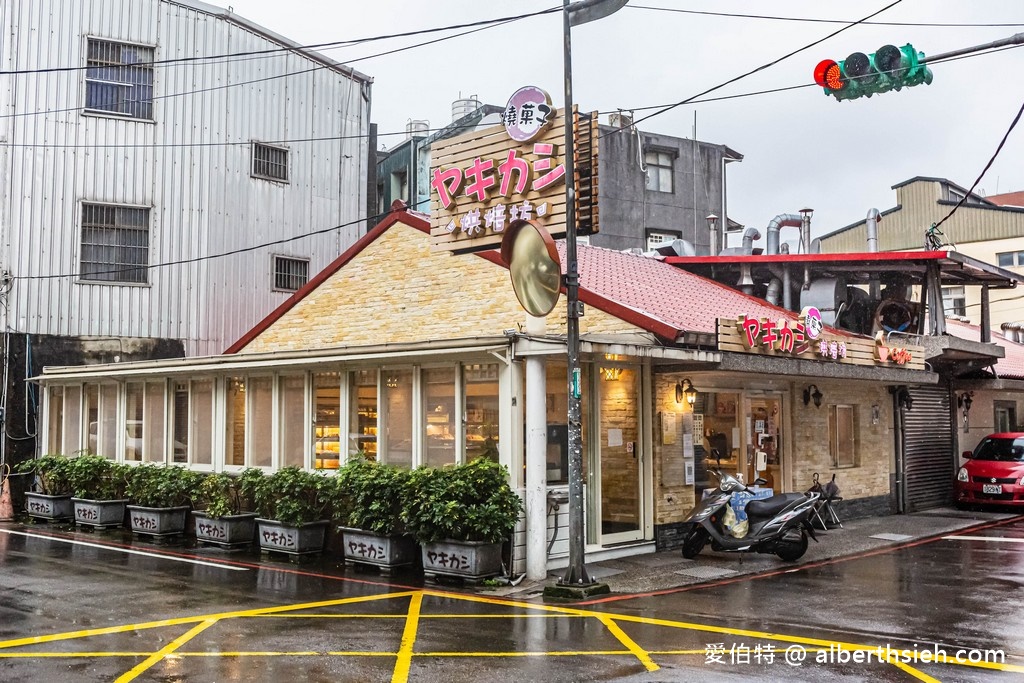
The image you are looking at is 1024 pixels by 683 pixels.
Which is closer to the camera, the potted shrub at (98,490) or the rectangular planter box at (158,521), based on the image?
the rectangular planter box at (158,521)

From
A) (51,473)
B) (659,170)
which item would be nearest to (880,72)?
(51,473)

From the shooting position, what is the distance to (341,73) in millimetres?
26625

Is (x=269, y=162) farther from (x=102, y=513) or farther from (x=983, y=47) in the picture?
(x=983, y=47)

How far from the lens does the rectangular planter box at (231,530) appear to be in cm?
1548

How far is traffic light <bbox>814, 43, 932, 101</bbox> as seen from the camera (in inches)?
371

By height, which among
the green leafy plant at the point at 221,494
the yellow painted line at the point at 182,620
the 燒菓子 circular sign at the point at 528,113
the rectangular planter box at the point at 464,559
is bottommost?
the yellow painted line at the point at 182,620

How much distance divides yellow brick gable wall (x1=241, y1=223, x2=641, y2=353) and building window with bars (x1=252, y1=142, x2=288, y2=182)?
6545mm

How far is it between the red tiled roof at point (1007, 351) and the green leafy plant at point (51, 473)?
20.1 meters

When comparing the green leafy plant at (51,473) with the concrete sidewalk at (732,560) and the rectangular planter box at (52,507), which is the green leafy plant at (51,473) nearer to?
the rectangular planter box at (52,507)

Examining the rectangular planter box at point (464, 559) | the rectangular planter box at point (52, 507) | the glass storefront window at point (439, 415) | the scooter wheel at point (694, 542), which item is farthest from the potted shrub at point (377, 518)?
the rectangular planter box at point (52, 507)

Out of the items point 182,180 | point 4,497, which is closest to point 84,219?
point 182,180

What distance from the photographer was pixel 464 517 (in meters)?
12.1

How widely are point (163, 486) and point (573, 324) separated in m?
8.84

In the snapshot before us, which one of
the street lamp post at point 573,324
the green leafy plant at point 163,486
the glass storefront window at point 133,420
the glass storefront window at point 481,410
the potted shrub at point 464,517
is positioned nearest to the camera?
the street lamp post at point 573,324
